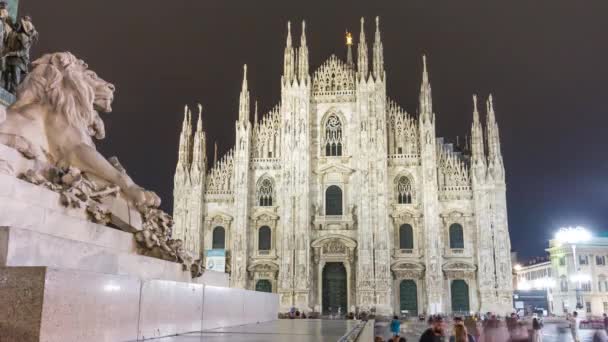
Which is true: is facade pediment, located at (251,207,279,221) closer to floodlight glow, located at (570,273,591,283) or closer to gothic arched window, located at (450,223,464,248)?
gothic arched window, located at (450,223,464,248)

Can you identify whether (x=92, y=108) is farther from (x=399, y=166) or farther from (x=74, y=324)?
(x=399, y=166)

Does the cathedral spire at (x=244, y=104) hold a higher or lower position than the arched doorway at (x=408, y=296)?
higher

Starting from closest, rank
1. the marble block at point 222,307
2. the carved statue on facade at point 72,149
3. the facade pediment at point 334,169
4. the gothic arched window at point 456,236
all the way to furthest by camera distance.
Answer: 1. the carved statue on facade at point 72,149
2. the marble block at point 222,307
3. the gothic arched window at point 456,236
4. the facade pediment at point 334,169

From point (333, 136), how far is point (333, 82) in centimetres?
361

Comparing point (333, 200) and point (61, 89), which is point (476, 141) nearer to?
point (333, 200)

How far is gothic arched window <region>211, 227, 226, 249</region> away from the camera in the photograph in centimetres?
3631

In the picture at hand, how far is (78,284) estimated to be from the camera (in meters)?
3.74

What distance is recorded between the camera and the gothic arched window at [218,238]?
1430 inches

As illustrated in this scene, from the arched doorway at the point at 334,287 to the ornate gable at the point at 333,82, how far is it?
1074 centimetres

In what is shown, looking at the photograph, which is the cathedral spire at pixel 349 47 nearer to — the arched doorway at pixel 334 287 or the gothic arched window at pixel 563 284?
the arched doorway at pixel 334 287

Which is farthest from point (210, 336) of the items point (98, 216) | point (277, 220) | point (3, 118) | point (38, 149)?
point (277, 220)

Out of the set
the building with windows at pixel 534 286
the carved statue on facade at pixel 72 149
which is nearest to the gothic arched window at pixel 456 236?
the building with windows at pixel 534 286

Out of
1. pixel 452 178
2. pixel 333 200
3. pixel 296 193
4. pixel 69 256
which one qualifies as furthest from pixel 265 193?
Answer: pixel 69 256

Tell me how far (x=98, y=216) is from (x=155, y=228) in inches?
40.5
